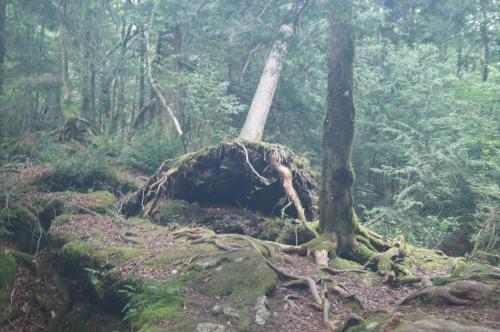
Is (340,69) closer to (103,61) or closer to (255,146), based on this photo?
(255,146)

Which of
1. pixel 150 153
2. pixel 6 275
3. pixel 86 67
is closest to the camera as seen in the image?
pixel 6 275

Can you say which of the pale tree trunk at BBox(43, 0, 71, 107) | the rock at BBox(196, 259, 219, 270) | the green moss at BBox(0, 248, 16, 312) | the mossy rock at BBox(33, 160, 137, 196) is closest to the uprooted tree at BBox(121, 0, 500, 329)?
the rock at BBox(196, 259, 219, 270)

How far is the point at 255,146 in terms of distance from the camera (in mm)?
11898

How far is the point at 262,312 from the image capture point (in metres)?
6.50

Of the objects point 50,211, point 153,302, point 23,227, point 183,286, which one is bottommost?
point 23,227

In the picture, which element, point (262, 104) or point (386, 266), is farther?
point (262, 104)

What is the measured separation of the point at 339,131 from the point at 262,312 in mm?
4102

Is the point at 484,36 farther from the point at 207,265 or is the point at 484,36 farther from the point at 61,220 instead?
the point at 61,220

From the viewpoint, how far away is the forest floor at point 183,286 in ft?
19.5

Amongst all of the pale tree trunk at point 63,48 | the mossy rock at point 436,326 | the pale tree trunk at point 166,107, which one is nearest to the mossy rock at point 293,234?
the mossy rock at point 436,326

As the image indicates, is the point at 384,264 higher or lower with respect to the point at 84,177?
lower

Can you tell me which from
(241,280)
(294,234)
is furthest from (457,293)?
(294,234)

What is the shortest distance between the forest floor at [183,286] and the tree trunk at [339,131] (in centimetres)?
108

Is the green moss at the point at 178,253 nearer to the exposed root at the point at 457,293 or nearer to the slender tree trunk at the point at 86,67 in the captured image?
the exposed root at the point at 457,293
